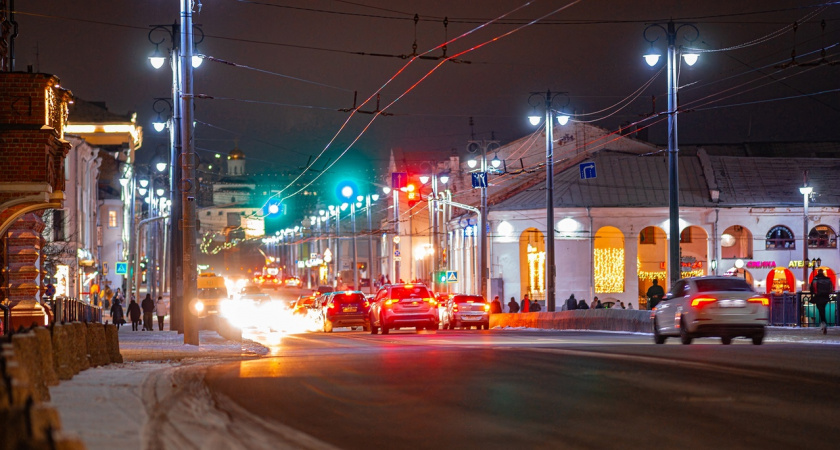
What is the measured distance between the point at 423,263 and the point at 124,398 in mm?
85886

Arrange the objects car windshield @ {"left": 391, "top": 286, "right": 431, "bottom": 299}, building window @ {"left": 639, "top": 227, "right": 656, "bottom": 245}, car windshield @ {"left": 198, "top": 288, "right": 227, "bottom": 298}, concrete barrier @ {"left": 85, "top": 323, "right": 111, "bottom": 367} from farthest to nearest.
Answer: building window @ {"left": 639, "top": 227, "right": 656, "bottom": 245} < car windshield @ {"left": 198, "top": 288, "right": 227, "bottom": 298} < car windshield @ {"left": 391, "top": 286, "right": 431, "bottom": 299} < concrete barrier @ {"left": 85, "top": 323, "right": 111, "bottom": 367}

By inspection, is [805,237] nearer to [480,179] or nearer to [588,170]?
[588,170]

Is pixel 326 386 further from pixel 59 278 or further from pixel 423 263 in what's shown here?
pixel 423 263

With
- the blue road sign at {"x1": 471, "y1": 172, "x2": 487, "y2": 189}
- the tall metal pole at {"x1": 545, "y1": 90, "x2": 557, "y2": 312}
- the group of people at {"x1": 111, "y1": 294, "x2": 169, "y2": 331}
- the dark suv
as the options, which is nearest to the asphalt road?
the dark suv

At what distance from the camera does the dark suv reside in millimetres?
39000

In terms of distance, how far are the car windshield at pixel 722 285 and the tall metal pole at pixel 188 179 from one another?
39.0 ft

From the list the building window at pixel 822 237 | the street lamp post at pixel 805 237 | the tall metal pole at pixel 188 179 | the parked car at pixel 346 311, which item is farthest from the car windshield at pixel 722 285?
the building window at pixel 822 237

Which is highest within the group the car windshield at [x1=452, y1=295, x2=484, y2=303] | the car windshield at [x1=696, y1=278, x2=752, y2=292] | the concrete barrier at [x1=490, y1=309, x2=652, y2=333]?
the car windshield at [x1=696, y1=278, x2=752, y2=292]

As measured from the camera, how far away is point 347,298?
44.8 meters

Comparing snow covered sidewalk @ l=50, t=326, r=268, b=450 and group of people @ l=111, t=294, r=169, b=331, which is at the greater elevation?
snow covered sidewalk @ l=50, t=326, r=268, b=450

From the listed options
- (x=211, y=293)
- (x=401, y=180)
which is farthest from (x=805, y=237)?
(x=211, y=293)

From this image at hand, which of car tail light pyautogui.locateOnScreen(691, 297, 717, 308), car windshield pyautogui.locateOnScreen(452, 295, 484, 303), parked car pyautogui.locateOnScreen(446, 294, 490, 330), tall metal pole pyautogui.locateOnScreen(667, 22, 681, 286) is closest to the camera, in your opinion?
car tail light pyautogui.locateOnScreen(691, 297, 717, 308)

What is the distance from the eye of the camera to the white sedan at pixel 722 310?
2470 centimetres

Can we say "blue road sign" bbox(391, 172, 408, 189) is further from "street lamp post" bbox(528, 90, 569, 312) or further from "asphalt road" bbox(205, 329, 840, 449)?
"asphalt road" bbox(205, 329, 840, 449)
